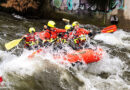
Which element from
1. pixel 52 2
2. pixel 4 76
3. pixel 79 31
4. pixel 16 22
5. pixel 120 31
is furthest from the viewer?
pixel 52 2

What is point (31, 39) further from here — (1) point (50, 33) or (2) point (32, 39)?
(1) point (50, 33)

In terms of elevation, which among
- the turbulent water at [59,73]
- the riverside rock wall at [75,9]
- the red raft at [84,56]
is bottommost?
the turbulent water at [59,73]

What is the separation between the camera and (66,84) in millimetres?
4973

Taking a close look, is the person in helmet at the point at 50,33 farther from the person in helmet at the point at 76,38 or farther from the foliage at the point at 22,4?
the foliage at the point at 22,4

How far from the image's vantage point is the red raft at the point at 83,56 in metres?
5.54

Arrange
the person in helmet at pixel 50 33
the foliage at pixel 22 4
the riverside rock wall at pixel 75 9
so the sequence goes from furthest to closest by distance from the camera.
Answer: the foliage at pixel 22 4, the riverside rock wall at pixel 75 9, the person in helmet at pixel 50 33

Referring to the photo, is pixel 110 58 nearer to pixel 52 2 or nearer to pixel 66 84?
pixel 66 84

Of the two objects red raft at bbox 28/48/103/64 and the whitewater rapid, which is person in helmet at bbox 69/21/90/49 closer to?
red raft at bbox 28/48/103/64

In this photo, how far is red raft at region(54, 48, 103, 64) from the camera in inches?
218

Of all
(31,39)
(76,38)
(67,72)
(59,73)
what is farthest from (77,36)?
(31,39)

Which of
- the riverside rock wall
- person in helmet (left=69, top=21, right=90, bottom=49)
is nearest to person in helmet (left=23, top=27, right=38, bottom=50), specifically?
person in helmet (left=69, top=21, right=90, bottom=49)

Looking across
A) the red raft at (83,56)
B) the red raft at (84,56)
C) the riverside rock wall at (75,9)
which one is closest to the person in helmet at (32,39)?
the red raft at (83,56)

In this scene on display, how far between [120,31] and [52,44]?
17.0ft

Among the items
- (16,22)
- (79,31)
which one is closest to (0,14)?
(16,22)
